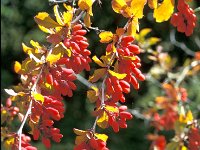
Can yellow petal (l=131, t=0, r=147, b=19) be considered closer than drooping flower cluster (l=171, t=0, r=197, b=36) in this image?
Yes

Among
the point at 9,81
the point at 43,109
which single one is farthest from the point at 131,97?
the point at 43,109

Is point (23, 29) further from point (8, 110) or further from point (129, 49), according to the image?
point (129, 49)

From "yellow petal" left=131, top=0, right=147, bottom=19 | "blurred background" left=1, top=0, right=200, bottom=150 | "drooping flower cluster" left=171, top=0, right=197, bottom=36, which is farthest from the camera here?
"blurred background" left=1, top=0, right=200, bottom=150

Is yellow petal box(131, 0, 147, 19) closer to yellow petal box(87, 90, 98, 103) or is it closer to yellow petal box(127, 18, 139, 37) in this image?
yellow petal box(127, 18, 139, 37)

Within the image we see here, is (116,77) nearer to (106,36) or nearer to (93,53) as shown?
(106,36)

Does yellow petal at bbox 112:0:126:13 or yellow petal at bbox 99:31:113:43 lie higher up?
yellow petal at bbox 112:0:126:13

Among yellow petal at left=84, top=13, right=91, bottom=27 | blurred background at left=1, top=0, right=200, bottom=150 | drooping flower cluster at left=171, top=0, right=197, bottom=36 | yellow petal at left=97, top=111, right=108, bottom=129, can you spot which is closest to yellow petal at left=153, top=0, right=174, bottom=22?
drooping flower cluster at left=171, top=0, right=197, bottom=36

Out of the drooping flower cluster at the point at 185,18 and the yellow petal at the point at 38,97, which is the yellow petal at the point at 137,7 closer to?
the drooping flower cluster at the point at 185,18
